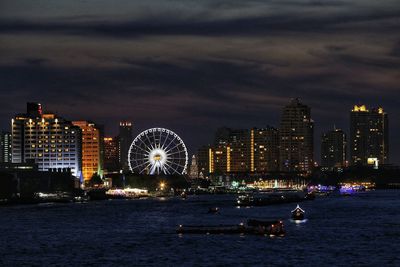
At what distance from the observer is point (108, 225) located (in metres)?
122

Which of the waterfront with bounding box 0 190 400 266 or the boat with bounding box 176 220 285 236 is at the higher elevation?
the boat with bounding box 176 220 285 236

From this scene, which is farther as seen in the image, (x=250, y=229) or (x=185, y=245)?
(x=250, y=229)

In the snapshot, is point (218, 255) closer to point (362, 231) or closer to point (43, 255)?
point (43, 255)

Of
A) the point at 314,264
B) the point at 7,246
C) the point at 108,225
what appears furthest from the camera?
the point at 108,225

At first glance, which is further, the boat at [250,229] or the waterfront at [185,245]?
the boat at [250,229]

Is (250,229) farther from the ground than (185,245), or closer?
farther from the ground

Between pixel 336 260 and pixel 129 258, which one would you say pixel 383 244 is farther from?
pixel 129 258

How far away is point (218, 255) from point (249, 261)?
16.4 feet

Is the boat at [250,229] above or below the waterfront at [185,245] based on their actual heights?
above

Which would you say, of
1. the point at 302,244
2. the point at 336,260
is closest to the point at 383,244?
the point at 302,244

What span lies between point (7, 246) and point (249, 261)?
25.7 m

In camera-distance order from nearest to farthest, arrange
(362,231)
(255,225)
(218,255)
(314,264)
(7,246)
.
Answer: (314,264) → (218,255) → (7,246) → (255,225) → (362,231)

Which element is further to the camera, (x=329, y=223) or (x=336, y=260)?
(x=329, y=223)

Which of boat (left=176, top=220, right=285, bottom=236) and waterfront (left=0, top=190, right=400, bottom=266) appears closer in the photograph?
waterfront (left=0, top=190, right=400, bottom=266)
